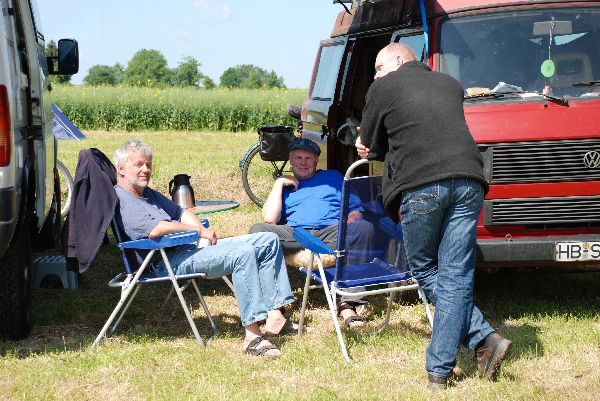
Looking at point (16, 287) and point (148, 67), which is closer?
point (16, 287)

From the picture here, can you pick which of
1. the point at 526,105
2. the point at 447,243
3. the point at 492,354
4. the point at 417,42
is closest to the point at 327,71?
the point at 417,42

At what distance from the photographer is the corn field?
96.9ft

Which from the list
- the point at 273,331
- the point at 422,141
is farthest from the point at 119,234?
the point at 422,141

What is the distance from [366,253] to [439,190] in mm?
1115

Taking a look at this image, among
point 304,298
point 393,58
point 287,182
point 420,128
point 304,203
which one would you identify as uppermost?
point 393,58

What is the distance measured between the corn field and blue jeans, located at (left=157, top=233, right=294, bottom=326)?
24061 mm

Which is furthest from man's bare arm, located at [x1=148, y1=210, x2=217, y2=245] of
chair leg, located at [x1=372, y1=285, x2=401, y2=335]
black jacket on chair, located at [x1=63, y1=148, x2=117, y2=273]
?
chair leg, located at [x1=372, y1=285, x2=401, y2=335]

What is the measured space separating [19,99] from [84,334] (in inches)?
64.2

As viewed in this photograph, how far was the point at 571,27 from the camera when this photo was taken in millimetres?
6781

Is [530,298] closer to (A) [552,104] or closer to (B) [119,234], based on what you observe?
(A) [552,104]

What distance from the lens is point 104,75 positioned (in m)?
121

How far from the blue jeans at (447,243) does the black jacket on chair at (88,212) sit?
6.28ft

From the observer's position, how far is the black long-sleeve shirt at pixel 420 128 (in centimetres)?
470

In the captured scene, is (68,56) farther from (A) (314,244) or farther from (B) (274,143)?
(B) (274,143)
